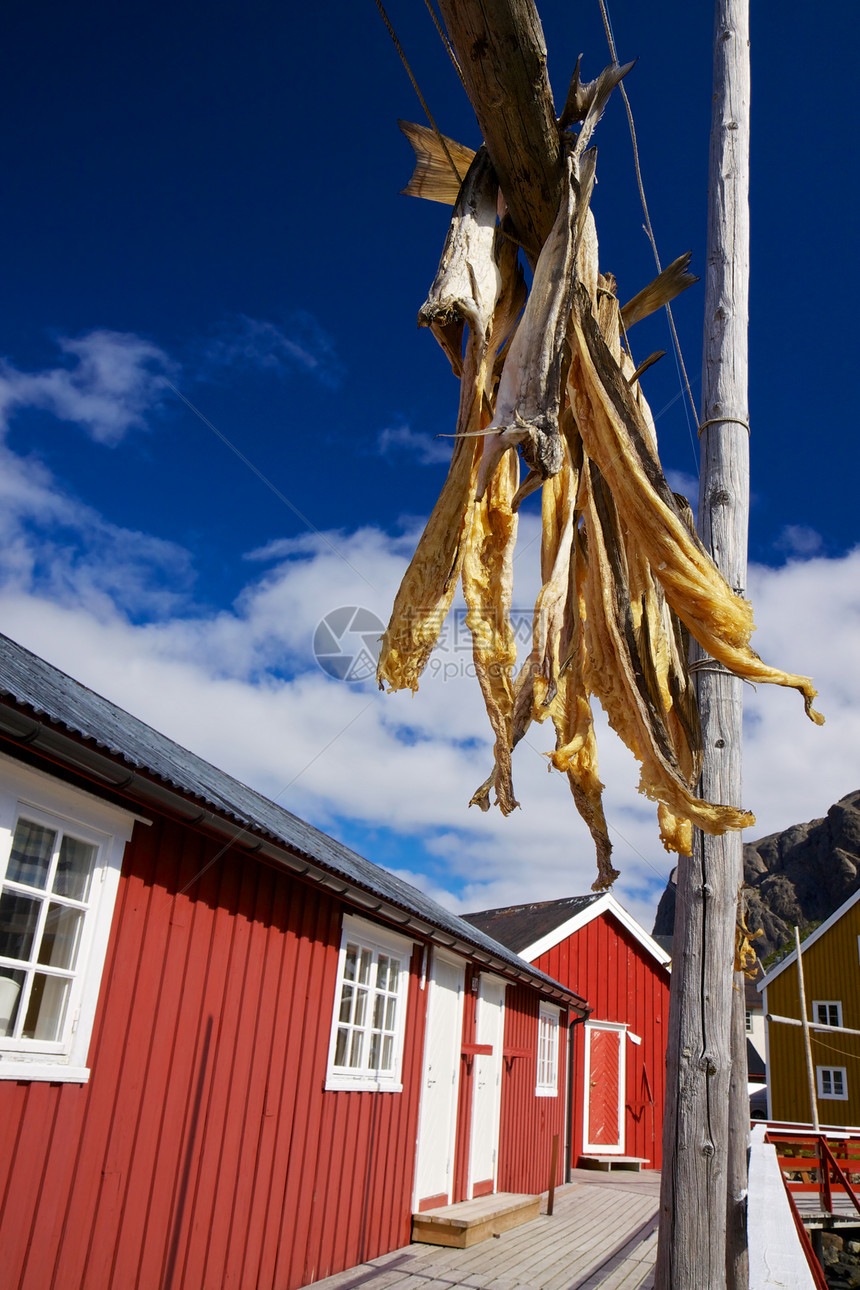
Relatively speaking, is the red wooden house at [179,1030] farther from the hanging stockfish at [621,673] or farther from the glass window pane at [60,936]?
the hanging stockfish at [621,673]

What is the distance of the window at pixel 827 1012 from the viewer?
2152cm

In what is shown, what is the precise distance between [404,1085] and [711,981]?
589 cm

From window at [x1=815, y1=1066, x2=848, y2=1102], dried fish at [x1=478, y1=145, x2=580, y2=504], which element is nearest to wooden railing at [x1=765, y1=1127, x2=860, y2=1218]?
window at [x1=815, y1=1066, x2=848, y2=1102]

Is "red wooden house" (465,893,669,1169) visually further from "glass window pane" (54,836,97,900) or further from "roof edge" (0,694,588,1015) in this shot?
"glass window pane" (54,836,97,900)

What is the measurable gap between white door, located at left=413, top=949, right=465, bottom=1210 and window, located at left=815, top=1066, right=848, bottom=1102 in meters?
16.8

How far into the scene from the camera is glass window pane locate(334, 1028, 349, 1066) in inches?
257

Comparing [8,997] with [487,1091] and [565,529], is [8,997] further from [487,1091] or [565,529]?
[487,1091]

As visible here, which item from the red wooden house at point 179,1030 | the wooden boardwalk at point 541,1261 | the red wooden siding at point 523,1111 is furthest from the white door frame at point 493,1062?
the red wooden house at point 179,1030

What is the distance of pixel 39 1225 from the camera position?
12.8 ft

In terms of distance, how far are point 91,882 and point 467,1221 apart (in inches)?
211

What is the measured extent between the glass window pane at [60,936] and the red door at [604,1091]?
521 inches

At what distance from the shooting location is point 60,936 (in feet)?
14.0

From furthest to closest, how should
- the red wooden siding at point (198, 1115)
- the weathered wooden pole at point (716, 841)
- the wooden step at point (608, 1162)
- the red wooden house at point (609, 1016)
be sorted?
the red wooden house at point (609, 1016) → the wooden step at point (608, 1162) → the red wooden siding at point (198, 1115) → the weathered wooden pole at point (716, 841)

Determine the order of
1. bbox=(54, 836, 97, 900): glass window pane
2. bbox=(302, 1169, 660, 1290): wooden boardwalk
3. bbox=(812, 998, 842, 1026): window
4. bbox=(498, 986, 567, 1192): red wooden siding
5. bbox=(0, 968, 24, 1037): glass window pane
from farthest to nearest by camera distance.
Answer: bbox=(812, 998, 842, 1026): window → bbox=(498, 986, 567, 1192): red wooden siding → bbox=(302, 1169, 660, 1290): wooden boardwalk → bbox=(54, 836, 97, 900): glass window pane → bbox=(0, 968, 24, 1037): glass window pane
